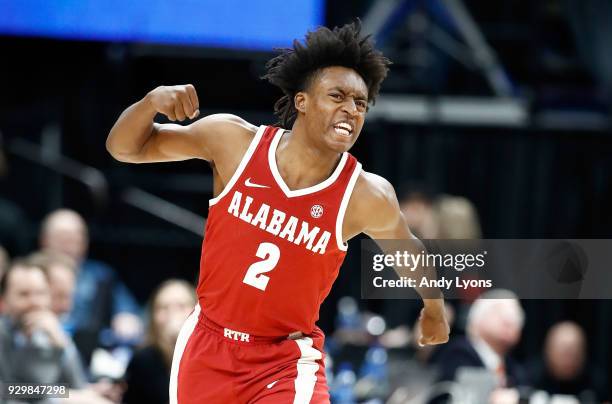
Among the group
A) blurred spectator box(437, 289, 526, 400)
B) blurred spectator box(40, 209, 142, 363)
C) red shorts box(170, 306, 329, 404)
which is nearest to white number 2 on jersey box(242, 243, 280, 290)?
red shorts box(170, 306, 329, 404)

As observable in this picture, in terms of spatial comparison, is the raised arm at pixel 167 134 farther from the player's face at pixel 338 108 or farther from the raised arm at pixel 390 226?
the raised arm at pixel 390 226

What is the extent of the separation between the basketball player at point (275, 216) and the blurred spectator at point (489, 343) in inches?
90.9

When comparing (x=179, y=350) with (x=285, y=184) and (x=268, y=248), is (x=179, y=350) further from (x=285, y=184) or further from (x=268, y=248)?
(x=285, y=184)

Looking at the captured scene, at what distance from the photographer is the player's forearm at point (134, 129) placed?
15.7ft

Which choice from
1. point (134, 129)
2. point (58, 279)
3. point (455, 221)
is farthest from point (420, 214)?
point (134, 129)

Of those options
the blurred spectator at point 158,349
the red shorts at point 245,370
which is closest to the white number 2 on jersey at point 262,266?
the red shorts at point 245,370

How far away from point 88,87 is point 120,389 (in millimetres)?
3834

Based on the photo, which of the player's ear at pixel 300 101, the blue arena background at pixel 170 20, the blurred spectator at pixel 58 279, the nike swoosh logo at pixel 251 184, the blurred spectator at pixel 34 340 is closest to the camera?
the nike swoosh logo at pixel 251 184

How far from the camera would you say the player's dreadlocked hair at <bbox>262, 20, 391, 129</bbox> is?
499cm

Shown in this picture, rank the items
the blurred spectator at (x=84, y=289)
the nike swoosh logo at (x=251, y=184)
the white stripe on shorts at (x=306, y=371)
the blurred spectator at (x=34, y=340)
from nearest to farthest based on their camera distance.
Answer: the white stripe on shorts at (x=306, y=371) < the nike swoosh logo at (x=251, y=184) < the blurred spectator at (x=34, y=340) < the blurred spectator at (x=84, y=289)

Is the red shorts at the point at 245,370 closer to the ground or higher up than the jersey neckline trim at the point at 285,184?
closer to the ground

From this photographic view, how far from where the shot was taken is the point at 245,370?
482cm

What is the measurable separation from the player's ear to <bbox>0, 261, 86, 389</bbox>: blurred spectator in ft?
8.70

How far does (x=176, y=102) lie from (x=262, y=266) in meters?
0.79
